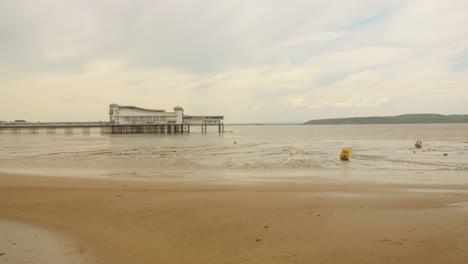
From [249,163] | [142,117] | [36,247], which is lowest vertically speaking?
[249,163]

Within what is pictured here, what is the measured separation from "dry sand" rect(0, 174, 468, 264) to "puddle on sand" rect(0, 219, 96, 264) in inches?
8.1

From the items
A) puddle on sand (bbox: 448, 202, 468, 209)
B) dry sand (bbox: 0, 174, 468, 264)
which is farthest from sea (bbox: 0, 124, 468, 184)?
puddle on sand (bbox: 448, 202, 468, 209)

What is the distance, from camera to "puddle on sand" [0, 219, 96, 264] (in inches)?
200

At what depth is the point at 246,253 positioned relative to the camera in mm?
5191

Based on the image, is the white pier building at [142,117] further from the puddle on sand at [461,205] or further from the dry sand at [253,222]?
the puddle on sand at [461,205]

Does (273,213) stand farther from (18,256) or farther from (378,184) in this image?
(378,184)

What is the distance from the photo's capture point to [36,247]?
5.64m

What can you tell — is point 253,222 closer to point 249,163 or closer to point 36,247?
point 36,247

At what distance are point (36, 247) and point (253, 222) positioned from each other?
3.71 m

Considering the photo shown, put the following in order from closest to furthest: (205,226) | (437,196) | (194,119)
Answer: (205,226) → (437,196) → (194,119)

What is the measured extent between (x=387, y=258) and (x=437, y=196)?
18.6 ft

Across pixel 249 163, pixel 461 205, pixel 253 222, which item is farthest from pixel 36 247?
pixel 249 163

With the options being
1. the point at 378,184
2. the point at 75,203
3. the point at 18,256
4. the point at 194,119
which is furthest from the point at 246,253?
the point at 194,119

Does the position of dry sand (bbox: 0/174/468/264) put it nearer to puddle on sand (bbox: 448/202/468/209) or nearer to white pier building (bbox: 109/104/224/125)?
puddle on sand (bbox: 448/202/468/209)
